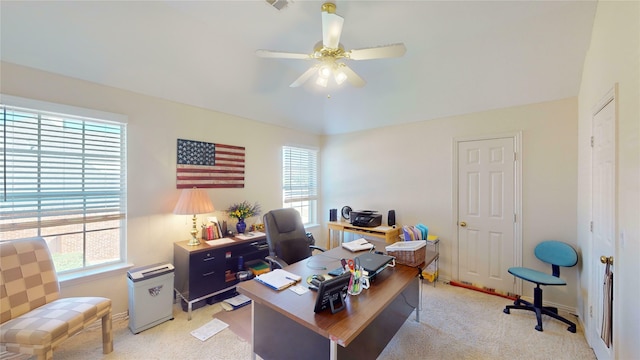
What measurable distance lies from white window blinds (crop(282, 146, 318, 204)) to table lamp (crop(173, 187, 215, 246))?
1.67m

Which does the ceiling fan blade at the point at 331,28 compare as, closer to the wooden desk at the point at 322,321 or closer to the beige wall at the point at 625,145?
the beige wall at the point at 625,145

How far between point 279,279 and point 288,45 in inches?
98.3

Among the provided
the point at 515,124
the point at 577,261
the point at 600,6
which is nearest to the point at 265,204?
the point at 515,124

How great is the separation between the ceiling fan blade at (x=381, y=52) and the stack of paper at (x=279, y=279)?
1.82 metres

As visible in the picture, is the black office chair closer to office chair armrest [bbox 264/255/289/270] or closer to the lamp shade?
office chair armrest [bbox 264/255/289/270]

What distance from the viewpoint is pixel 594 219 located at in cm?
208

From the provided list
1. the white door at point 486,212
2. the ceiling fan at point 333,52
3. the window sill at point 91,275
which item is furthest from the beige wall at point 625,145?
the window sill at point 91,275

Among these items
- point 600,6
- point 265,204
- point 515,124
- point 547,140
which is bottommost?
point 265,204

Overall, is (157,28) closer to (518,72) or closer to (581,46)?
(518,72)

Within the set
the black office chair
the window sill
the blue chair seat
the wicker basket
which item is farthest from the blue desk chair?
the window sill

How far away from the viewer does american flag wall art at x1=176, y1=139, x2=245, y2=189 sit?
2.96 metres

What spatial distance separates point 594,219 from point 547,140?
3.77 ft

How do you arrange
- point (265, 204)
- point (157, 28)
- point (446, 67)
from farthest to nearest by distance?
point (265, 204), point (446, 67), point (157, 28)

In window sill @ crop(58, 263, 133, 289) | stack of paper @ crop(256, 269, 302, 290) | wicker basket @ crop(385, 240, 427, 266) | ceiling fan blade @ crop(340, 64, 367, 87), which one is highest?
ceiling fan blade @ crop(340, 64, 367, 87)
